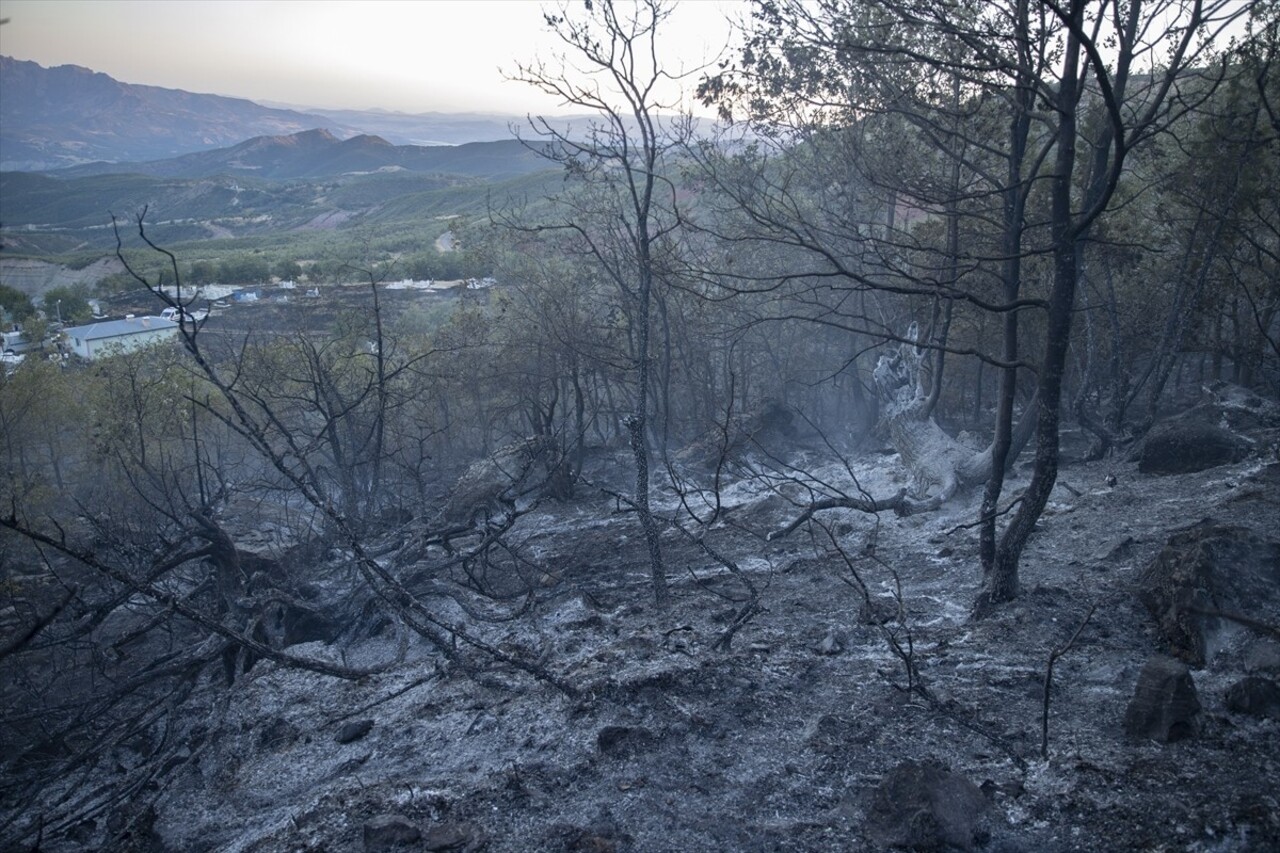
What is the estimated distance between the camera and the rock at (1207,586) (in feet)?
14.5

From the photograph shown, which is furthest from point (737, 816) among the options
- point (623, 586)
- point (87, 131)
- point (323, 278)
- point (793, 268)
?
point (87, 131)

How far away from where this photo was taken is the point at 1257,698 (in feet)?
12.2

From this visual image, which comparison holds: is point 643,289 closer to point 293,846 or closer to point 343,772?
point 343,772

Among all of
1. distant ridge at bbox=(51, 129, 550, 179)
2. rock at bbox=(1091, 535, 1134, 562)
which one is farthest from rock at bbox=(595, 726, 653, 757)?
distant ridge at bbox=(51, 129, 550, 179)

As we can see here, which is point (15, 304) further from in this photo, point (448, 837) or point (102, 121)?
point (102, 121)

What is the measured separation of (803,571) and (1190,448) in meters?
4.13

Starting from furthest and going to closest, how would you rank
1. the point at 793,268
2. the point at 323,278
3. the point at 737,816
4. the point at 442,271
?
the point at 442,271, the point at 323,278, the point at 793,268, the point at 737,816

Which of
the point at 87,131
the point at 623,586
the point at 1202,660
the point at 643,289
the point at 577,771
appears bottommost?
the point at 623,586

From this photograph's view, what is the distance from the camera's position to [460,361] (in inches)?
599

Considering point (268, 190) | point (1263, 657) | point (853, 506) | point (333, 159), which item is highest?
point (333, 159)

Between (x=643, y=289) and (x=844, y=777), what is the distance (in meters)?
4.20

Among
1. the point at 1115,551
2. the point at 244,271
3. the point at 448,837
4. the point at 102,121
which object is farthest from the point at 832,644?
→ the point at 102,121

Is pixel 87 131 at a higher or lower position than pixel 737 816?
higher

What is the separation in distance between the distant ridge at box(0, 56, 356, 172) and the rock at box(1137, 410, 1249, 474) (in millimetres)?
22624
